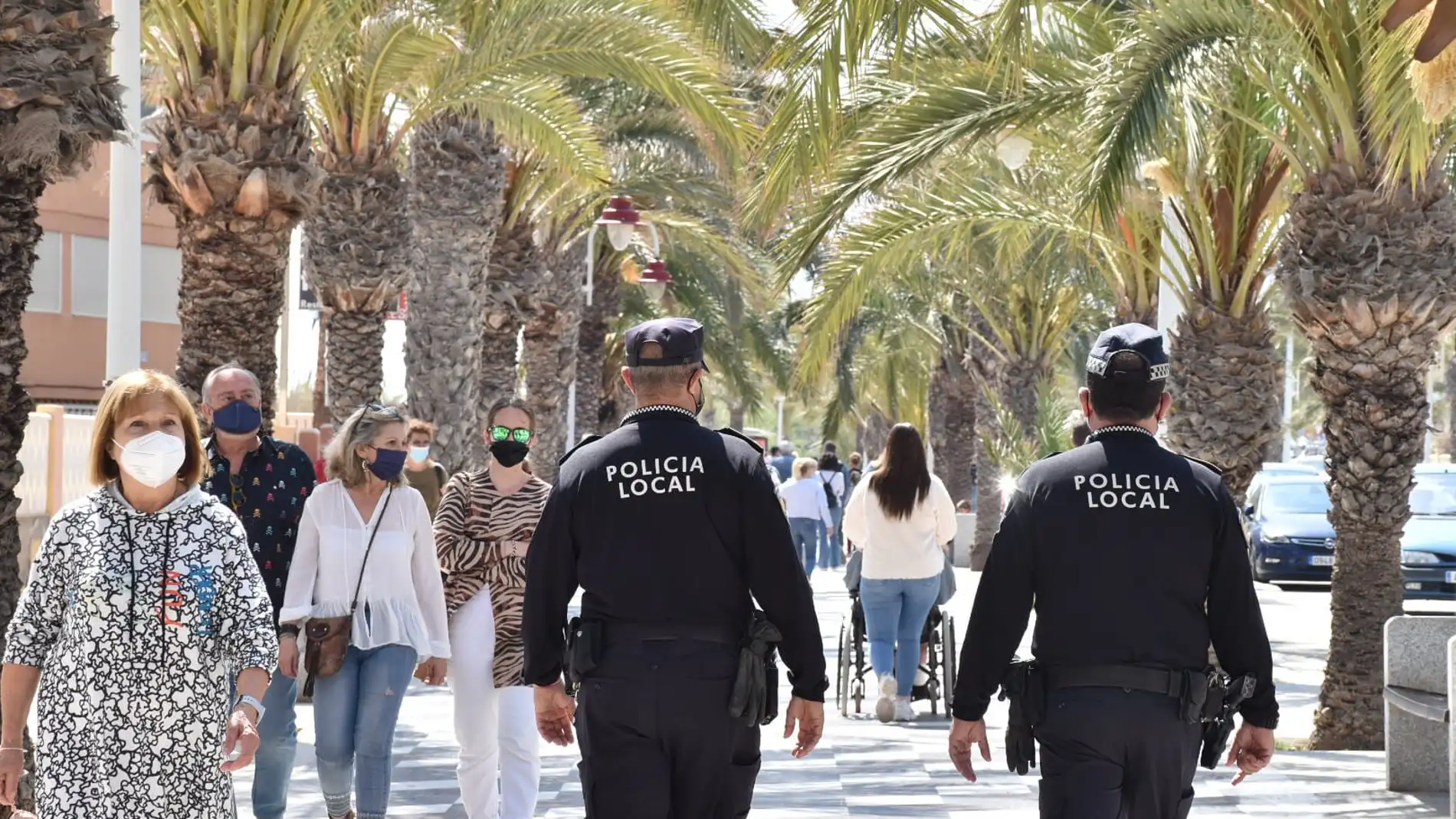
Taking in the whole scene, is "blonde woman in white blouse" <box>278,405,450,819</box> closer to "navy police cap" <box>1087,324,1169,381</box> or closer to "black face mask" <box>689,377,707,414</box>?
"black face mask" <box>689,377,707,414</box>

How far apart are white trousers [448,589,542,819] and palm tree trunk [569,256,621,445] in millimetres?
23795

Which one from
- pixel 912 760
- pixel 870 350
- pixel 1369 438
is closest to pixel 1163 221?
pixel 1369 438

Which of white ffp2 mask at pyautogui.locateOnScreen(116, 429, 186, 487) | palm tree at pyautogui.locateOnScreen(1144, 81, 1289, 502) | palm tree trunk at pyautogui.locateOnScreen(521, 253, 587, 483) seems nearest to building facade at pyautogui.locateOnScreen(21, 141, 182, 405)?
palm tree trunk at pyautogui.locateOnScreen(521, 253, 587, 483)

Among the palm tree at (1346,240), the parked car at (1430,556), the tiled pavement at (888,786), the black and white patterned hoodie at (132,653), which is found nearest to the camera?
the black and white patterned hoodie at (132,653)

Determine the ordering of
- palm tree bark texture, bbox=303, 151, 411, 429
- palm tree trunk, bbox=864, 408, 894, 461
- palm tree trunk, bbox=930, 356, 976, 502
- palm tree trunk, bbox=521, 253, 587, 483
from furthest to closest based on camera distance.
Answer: palm tree trunk, bbox=864, 408, 894, 461 → palm tree trunk, bbox=930, 356, 976, 502 → palm tree trunk, bbox=521, 253, 587, 483 → palm tree bark texture, bbox=303, 151, 411, 429

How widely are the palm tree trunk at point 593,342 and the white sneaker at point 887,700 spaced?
19.8 metres

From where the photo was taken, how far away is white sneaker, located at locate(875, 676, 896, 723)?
451 inches

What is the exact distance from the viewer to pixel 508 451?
7410mm

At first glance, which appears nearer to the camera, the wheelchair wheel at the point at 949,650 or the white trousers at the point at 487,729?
the white trousers at the point at 487,729

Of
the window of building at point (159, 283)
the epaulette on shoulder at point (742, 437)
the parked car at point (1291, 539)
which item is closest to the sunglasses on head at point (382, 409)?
the epaulette on shoulder at point (742, 437)

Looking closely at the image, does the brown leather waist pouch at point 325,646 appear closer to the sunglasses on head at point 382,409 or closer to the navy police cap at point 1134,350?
the sunglasses on head at point 382,409

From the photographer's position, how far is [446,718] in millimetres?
11664

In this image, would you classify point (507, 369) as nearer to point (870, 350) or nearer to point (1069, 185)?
point (1069, 185)

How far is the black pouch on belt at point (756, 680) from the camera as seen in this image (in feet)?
15.5
